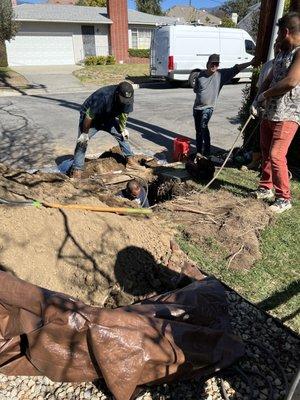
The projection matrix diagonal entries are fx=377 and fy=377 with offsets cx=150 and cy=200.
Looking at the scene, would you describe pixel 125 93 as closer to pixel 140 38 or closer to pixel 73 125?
pixel 73 125

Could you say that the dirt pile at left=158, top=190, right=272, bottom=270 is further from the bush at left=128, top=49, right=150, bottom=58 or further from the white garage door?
the bush at left=128, top=49, right=150, bottom=58

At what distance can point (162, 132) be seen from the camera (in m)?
9.91

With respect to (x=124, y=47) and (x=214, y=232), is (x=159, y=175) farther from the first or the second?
(x=124, y=47)

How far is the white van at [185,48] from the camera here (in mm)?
17562

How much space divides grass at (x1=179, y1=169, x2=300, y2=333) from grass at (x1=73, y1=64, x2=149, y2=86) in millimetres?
16909

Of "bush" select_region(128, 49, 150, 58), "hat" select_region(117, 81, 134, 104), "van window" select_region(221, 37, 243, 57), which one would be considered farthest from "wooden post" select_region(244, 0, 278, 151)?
"bush" select_region(128, 49, 150, 58)

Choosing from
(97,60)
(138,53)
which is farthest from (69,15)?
(138,53)

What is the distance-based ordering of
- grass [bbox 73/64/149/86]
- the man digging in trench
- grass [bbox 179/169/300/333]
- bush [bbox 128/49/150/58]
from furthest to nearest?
bush [bbox 128/49/150/58]
grass [bbox 73/64/149/86]
the man digging in trench
grass [bbox 179/169/300/333]

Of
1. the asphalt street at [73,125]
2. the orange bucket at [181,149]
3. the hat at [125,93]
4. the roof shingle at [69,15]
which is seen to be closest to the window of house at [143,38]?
the roof shingle at [69,15]

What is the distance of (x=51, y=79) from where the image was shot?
20969 millimetres

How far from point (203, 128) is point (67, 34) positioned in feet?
81.9

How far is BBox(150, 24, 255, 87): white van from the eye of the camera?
57.6 ft

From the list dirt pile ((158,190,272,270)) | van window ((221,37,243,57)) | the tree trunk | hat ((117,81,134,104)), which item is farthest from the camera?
the tree trunk

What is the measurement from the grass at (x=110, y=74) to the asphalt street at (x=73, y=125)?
208 inches
